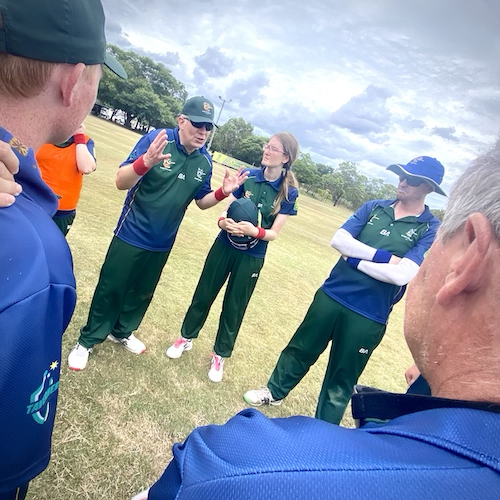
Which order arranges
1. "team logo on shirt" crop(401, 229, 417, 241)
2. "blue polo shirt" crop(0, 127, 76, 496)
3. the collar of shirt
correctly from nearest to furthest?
the collar of shirt → "blue polo shirt" crop(0, 127, 76, 496) → "team logo on shirt" crop(401, 229, 417, 241)

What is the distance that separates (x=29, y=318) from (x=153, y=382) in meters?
2.92

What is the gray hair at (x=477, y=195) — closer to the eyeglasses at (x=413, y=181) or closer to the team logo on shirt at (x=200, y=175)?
the eyeglasses at (x=413, y=181)

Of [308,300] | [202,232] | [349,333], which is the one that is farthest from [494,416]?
[202,232]

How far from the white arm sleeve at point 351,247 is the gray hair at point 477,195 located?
2168 mm

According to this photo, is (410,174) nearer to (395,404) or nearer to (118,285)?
(395,404)

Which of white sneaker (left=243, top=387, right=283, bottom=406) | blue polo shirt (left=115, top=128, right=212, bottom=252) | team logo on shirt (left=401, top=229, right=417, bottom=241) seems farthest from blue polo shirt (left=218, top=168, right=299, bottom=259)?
white sneaker (left=243, top=387, right=283, bottom=406)

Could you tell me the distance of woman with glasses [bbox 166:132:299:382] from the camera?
387cm

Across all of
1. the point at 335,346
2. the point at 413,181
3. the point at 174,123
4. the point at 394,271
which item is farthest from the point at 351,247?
the point at 174,123

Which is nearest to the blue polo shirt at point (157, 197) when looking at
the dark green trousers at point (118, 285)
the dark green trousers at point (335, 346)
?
the dark green trousers at point (118, 285)

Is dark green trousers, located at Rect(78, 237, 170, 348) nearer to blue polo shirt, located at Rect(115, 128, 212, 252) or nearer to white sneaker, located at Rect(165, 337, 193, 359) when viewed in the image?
blue polo shirt, located at Rect(115, 128, 212, 252)

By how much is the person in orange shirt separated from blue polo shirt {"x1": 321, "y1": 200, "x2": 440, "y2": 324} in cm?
319

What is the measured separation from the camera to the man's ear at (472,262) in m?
0.88

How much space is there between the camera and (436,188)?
124 inches

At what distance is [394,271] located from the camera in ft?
10.2
